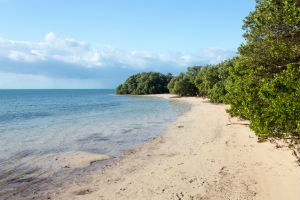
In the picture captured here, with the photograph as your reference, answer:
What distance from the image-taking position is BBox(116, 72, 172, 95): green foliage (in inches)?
5881

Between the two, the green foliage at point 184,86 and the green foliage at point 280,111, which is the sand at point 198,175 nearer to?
the green foliage at point 280,111

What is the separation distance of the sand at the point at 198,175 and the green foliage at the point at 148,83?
128 meters

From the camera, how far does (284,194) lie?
36.2ft

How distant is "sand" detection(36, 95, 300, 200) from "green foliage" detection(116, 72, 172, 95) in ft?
420

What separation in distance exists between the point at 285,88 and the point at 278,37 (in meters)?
6.78

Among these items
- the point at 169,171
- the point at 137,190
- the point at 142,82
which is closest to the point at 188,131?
the point at 169,171

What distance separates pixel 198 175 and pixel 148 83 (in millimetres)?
135455

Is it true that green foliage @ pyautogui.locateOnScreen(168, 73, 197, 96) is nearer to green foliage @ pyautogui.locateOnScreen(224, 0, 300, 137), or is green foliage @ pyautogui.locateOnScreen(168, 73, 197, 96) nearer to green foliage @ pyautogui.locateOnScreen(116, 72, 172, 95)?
green foliage @ pyautogui.locateOnScreen(116, 72, 172, 95)

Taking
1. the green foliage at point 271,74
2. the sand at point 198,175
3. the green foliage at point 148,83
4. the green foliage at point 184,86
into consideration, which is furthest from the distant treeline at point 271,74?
the green foliage at point 148,83

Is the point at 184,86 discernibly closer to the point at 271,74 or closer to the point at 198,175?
the point at 271,74

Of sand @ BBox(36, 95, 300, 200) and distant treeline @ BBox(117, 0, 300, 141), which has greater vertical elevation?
distant treeline @ BBox(117, 0, 300, 141)

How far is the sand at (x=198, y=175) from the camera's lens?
470 inches

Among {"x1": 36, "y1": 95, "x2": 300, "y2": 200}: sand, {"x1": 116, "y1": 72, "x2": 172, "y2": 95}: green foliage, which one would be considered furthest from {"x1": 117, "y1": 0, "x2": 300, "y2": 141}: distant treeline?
{"x1": 116, "y1": 72, "x2": 172, "y2": 95}: green foliage

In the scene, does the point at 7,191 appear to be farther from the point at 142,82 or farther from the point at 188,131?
the point at 142,82
